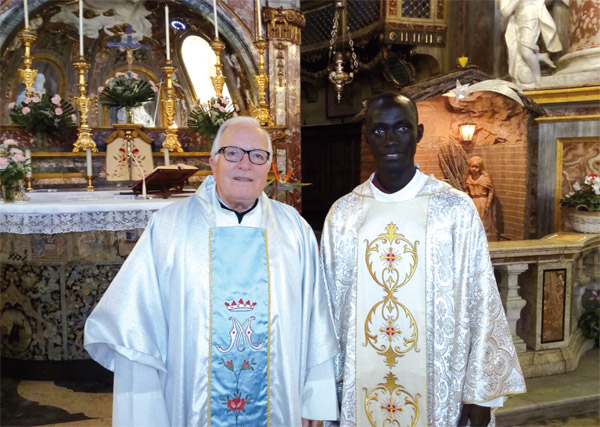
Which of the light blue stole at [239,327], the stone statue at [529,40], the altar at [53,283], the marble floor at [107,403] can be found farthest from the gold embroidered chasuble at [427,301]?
the stone statue at [529,40]

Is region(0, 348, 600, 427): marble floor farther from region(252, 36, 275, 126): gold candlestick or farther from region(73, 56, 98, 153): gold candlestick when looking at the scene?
region(252, 36, 275, 126): gold candlestick

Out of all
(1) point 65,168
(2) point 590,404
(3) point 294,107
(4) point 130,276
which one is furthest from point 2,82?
(2) point 590,404

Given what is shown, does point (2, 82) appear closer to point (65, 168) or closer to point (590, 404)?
point (65, 168)

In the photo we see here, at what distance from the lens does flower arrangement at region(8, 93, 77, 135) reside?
5.09 meters

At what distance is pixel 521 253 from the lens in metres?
3.99

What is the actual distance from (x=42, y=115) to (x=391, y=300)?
13.8ft

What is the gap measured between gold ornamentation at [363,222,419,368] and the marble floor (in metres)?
1.83

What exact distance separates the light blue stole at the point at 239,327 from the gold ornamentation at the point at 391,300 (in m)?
0.46

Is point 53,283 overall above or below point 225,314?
below

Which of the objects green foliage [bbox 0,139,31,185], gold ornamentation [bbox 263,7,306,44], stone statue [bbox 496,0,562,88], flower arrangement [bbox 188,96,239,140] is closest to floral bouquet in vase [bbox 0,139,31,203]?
green foliage [bbox 0,139,31,185]

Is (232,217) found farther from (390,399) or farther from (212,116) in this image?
(212,116)

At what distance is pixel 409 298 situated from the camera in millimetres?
2227

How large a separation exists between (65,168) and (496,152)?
16.1ft

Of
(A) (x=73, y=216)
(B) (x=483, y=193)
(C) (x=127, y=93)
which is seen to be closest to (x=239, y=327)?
(A) (x=73, y=216)
